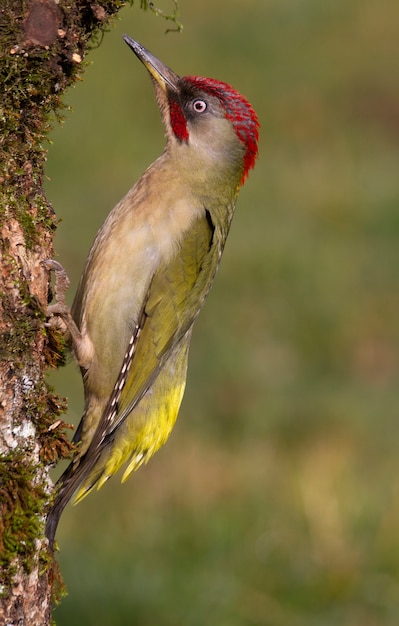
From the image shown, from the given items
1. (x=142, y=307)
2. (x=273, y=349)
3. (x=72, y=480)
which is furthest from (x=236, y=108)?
(x=273, y=349)

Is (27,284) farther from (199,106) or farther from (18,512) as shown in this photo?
(199,106)

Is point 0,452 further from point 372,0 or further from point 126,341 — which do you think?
point 372,0

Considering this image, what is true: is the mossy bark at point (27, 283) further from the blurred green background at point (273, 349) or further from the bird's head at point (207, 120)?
the blurred green background at point (273, 349)

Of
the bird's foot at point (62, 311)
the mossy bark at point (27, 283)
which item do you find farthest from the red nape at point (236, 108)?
the mossy bark at point (27, 283)

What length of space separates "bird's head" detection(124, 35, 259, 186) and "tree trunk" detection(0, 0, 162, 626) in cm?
119

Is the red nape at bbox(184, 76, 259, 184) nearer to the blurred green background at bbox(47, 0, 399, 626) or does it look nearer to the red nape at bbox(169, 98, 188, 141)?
the red nape at bbox(169, 98, 188, 141)

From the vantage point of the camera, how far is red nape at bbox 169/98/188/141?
13.5 ft

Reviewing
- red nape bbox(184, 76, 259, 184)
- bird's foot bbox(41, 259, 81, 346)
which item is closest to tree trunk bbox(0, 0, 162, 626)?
bird's foot bbox(41, 259, 81, 346)

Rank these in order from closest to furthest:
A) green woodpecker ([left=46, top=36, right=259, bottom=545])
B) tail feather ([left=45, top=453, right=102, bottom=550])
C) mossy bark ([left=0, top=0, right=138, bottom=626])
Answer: mossy bark ([left=0, top=0, right=138, bottom=626]) < tail feather ([left=45, top=453, right=102, bottom=550]) < green woodpecker ([left=46, top=36, right=259, bottom=545])

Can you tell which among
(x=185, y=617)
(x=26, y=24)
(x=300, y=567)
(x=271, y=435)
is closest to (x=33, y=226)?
(x=26, y=24)

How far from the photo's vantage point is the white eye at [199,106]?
161 inches

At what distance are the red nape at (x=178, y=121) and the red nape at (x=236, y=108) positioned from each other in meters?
0.11

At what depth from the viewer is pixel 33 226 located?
9.55ft

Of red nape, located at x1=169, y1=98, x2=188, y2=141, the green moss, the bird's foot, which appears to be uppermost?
red nape, located at x1=169, y1=98, x2=188, y2=141
